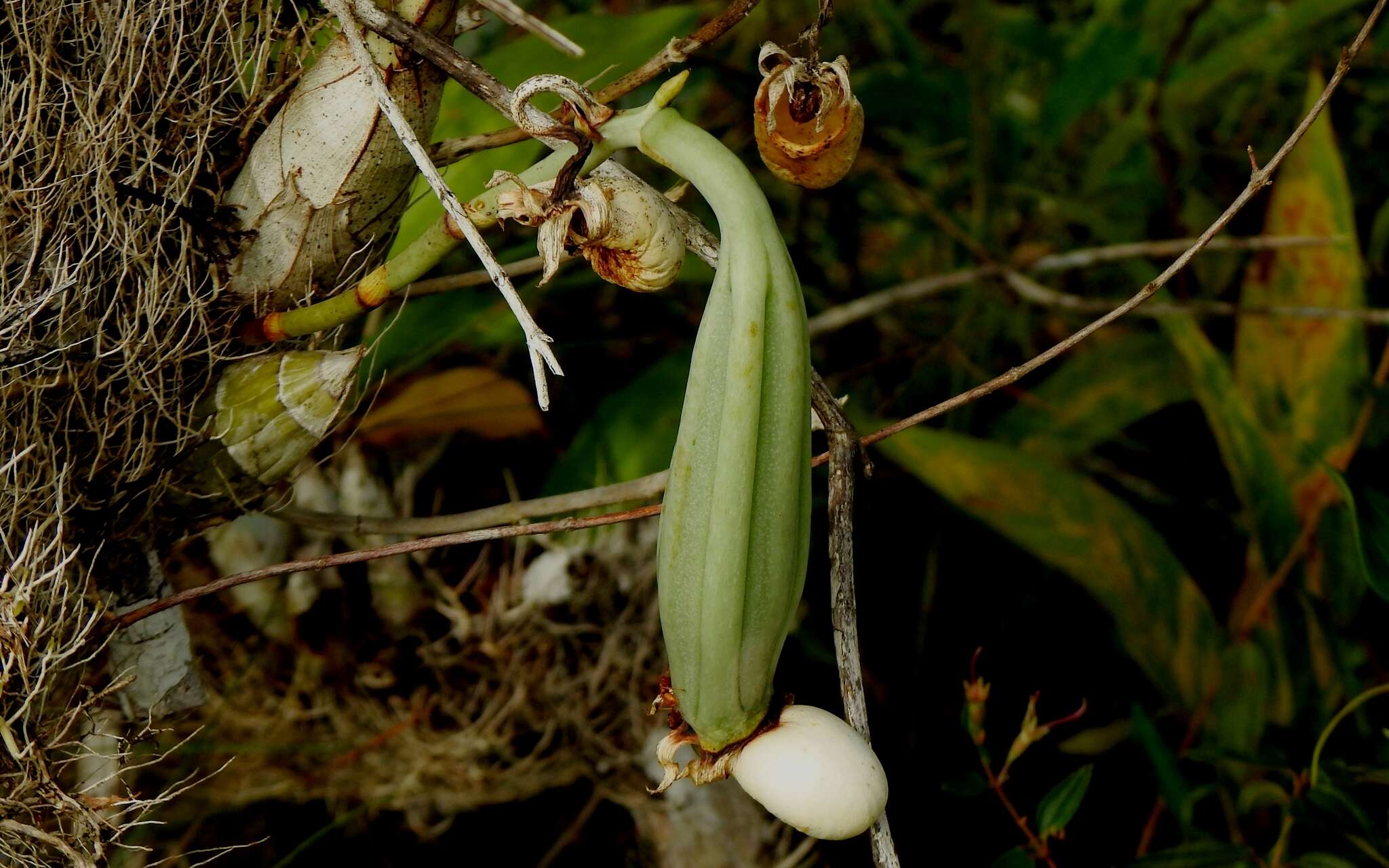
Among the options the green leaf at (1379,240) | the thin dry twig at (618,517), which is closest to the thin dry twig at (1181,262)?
the thin dry twig at (618,517)

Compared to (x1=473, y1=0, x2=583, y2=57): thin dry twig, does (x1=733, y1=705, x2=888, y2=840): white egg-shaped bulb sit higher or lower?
lower

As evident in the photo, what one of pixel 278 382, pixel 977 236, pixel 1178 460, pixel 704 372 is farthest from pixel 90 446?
pixel 1178 460

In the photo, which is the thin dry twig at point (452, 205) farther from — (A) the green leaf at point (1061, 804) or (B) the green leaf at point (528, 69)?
(A) the green leaf at point (1061, 804)

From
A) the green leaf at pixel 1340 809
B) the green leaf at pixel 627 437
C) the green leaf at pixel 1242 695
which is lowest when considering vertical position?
the green leaf at pixel 1242 695

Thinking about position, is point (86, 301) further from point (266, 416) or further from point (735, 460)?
point (735, 460)

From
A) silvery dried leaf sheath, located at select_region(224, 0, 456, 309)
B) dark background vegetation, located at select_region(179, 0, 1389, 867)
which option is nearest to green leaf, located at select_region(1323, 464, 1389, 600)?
dark background vegetation, located at select_region(179, 0, 1389, 867)

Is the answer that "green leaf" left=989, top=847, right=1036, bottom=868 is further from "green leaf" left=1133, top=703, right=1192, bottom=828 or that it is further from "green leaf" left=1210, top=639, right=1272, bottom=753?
"green leaf" left=1210, top=639, right=1272, bottom=753

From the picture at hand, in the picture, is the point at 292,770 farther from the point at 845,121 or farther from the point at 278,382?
the point at 845,121
